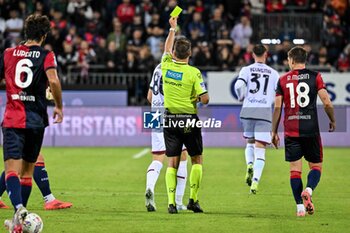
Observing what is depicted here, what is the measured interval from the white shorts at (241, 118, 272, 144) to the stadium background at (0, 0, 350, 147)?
753 cm

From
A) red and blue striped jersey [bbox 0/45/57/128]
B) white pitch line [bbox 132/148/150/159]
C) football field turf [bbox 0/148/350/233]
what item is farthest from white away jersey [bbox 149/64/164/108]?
white pitch line [bbox 132/148/150/159]

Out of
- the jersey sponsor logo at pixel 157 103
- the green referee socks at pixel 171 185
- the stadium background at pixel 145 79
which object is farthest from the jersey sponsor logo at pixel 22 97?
the stadium background at pixel 145 79

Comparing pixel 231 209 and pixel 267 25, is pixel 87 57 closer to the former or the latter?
pixel 267 25

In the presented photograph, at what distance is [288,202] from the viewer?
13906 mm

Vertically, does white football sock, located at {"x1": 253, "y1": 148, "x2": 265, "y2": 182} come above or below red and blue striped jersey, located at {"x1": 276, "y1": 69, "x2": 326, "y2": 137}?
below

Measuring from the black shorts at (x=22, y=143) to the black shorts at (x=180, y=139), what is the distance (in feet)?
6.99

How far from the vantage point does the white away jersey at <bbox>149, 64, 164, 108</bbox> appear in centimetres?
1302

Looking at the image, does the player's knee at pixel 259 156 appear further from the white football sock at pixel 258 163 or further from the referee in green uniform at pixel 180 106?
the referee in green uniform at pixel 180 106

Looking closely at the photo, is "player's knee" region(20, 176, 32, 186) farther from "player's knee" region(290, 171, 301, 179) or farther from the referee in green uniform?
"player's knee" region(290, 171, 301, 179)

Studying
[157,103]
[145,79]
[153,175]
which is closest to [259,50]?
[157,103]

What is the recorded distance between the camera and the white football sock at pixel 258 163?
15.5 m

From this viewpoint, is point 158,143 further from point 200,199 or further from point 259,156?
point 259,156

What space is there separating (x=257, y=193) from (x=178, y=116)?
11.3 feet

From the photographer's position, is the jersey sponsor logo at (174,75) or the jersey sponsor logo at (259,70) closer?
the jersey sponsor logo at (174,75)
